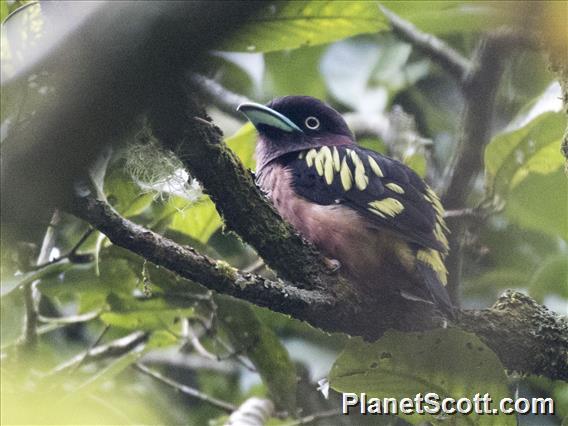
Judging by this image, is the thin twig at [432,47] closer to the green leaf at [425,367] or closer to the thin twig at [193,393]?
the thin twig at [193,393]

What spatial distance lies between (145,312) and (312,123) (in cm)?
60

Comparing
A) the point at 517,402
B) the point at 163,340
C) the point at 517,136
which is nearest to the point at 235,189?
the point at 517,402

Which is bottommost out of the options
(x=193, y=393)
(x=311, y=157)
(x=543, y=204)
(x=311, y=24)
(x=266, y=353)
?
(x=193, y=393)

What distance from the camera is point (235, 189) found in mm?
1370

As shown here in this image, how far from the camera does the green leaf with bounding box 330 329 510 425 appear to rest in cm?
150

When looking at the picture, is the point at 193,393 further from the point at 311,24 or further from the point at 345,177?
the point at 311,24

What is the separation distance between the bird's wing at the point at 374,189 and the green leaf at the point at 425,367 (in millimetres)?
291

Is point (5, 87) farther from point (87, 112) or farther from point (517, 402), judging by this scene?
point (517, 402)

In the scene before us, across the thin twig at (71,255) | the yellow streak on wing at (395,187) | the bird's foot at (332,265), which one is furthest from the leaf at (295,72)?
the bird's foot at (332,265)

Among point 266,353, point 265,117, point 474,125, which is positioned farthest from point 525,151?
point 266,353

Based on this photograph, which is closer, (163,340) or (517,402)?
(517,402)

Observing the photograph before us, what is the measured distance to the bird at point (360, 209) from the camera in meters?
1.73

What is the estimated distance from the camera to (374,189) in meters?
1.81

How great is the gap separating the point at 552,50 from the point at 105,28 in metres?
1.34
